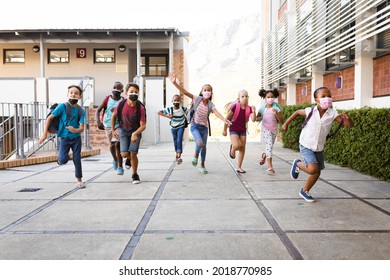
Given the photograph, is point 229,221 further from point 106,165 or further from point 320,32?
point 320,32

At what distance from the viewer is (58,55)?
22.0 metres

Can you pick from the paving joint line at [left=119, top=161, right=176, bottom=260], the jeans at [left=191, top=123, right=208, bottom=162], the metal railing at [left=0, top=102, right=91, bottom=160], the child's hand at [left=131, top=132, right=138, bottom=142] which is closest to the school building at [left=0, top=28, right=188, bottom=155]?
the metal railing at [left=0, top=102, right=91, bottom=160]

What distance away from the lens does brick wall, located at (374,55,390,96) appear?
8555 millimetres

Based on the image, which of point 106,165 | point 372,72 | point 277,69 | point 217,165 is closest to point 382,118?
point 372,72

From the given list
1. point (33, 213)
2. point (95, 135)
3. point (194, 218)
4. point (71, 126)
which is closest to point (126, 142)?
point (71, 126)


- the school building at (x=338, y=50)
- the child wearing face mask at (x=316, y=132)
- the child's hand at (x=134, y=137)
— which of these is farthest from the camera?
the school building at (x=338, y=50)

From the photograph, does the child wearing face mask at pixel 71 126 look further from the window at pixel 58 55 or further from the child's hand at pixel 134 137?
the window at pixel 58 55

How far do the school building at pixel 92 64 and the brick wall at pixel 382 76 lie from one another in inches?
415

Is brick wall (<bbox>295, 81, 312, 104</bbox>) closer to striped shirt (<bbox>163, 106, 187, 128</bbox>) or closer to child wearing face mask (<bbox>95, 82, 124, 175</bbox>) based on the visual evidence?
striped shirt (<bbox>163, 106, 187, 128</bbox>)

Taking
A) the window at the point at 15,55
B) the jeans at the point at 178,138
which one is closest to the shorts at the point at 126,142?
the jeans at the point at 178,138

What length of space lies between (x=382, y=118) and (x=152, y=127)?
1359cm

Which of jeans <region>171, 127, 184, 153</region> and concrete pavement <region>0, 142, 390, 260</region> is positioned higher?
jeans <region>171, 127, 184, 153</region>

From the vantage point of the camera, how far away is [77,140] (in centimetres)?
645

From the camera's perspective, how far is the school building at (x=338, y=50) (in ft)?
27.9
